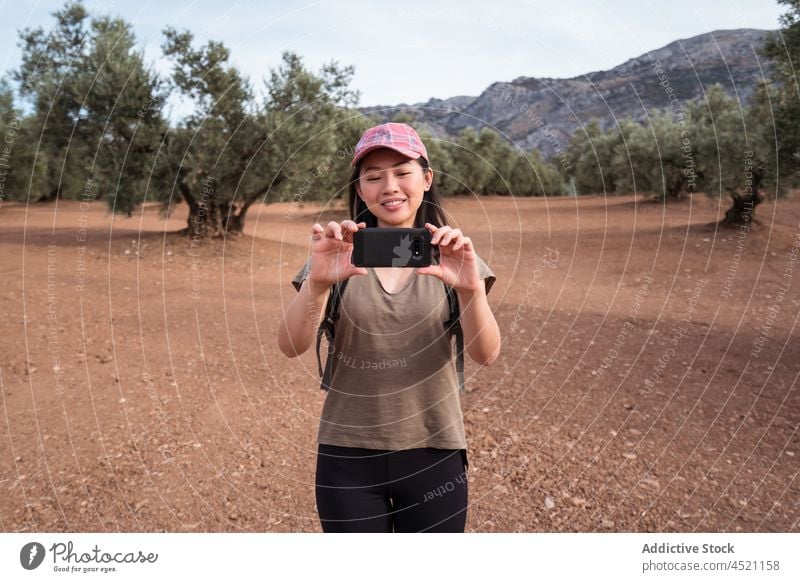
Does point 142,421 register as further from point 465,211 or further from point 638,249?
point 465,211

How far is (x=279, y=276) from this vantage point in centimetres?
1474

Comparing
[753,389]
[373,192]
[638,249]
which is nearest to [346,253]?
[373,192]

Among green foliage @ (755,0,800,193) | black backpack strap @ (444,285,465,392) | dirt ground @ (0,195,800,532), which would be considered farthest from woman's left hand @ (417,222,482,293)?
green foliage @ (755,0,800,193)

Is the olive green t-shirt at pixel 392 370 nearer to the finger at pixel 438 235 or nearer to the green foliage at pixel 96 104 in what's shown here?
the finger at pixel 438 235

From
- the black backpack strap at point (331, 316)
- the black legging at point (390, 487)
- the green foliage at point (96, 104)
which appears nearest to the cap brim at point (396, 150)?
the black backpack strap at point (331, 316)

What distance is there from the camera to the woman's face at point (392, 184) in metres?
2.27

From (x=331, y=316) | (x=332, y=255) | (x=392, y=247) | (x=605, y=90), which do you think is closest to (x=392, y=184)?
(x=392, y=247)

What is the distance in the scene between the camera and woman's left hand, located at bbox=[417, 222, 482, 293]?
6.81ft

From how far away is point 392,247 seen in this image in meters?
2.16

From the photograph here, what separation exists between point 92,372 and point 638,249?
1510cm

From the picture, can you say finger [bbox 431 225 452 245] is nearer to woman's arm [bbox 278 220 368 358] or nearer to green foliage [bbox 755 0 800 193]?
woman's arm [bbox 278 220 368 358]

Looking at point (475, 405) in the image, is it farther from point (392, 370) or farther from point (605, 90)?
point (605, 90)

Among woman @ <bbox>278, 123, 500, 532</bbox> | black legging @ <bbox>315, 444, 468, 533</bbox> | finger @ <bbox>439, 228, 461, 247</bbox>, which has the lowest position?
black legging @ <bbox>315, 444, 468, 533</bbox>

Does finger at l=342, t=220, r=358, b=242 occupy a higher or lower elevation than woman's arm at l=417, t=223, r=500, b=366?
higher
